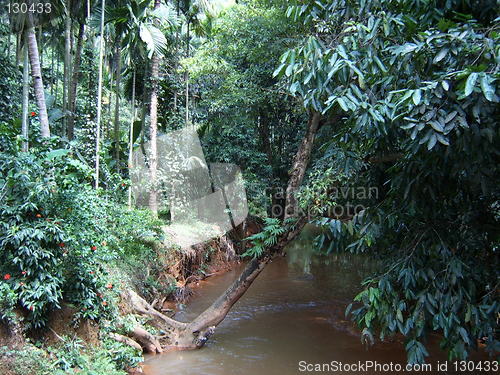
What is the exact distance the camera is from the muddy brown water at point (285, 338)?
242 inches

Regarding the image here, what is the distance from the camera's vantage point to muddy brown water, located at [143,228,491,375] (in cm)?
616

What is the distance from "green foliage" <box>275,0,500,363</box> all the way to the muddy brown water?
313 cm

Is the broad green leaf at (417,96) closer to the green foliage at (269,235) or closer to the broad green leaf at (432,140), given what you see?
the broad green leaf at (432,140)

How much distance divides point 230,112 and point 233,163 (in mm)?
2664

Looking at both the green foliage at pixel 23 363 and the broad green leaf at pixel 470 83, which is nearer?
the broad green leaf at pixel 470 83

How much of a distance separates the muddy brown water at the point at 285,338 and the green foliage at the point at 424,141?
3128mm

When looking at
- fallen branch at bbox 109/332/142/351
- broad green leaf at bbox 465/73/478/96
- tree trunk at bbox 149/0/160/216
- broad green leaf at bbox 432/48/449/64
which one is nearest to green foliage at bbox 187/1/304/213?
tree trunk at bbox 149/0/160/216

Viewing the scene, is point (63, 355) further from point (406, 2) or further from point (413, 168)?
point (406, 2)

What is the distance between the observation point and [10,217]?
4.85 m

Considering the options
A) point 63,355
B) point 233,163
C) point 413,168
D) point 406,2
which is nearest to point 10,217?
point 63,355

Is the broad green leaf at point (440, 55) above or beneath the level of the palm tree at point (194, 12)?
beneath

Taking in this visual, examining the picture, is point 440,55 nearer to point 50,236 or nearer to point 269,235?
point 269,235

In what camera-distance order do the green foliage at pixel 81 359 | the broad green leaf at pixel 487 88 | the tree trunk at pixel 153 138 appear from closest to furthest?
the broad green leaf at pixel 487 88
the green foliage at pixel 81 359
the tree trunk at pixel 153 138

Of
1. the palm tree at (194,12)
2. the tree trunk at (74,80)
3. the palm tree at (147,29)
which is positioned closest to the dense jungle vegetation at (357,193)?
the palm tree at (147,29)
